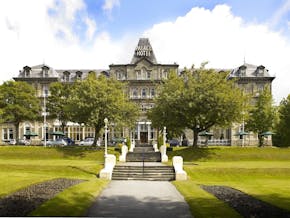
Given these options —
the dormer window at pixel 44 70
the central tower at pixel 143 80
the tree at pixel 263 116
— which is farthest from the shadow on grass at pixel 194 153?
the dormer window at pixel 44 70

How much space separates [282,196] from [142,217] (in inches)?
345

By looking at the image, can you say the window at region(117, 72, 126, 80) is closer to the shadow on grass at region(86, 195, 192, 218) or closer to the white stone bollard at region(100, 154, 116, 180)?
the white stone bollard at region(100, 154, 116, 180)

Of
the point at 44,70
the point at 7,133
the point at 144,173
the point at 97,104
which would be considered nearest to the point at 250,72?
the point at 44,70

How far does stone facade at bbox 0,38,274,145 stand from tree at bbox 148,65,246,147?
33.1 metres

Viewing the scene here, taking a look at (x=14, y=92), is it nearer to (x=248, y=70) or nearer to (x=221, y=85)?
(x=221, y=85)

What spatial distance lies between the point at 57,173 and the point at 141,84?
5467 centimetres

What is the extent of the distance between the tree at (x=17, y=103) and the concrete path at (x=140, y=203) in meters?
45.5

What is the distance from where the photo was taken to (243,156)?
151ft

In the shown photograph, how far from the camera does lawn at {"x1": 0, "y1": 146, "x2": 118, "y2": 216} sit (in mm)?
16016

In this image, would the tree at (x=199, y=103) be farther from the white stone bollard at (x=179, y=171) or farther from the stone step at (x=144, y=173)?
the white stone bollard at (x=179, y=171)

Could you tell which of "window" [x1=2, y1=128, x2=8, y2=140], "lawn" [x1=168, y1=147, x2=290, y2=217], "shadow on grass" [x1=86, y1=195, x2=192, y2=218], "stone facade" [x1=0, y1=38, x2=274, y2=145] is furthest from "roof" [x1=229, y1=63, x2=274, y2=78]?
"shadow on grass" [x1=86, y1=195, x2=192, y2=218]

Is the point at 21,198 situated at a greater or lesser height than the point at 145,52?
lesser

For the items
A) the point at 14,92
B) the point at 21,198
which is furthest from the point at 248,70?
the point at 21,198

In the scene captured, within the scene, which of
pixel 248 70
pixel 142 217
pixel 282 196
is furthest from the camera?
pixel 248 70
